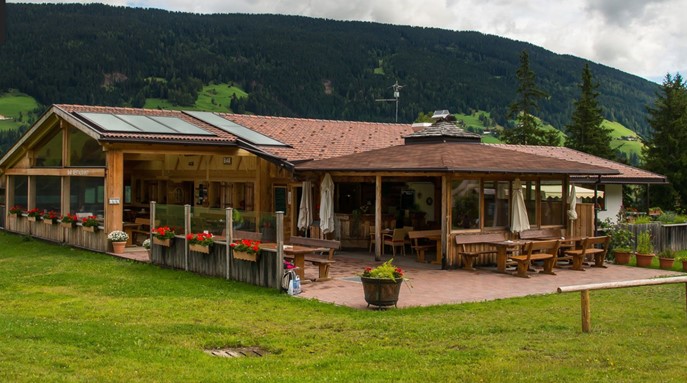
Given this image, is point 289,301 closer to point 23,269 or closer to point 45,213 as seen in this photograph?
point 23,269

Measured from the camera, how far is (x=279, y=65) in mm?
117812

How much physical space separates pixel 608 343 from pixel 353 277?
7454 mm

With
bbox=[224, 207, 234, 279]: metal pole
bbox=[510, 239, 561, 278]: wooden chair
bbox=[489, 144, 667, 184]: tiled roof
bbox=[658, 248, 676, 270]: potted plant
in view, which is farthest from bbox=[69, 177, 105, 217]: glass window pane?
bbox=[658, 248, 676, 270]: potted plant

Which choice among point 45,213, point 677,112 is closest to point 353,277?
point 45,213

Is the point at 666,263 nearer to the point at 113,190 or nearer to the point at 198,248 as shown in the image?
the point at 198,248

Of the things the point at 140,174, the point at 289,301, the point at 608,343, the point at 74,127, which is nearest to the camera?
the point at 608,343

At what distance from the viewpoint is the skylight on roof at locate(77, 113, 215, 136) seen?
67.0 feet

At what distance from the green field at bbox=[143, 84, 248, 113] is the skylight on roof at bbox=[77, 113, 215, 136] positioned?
75.6m

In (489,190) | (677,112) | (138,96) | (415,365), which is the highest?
(138,96)

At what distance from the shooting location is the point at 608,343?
8414 mm

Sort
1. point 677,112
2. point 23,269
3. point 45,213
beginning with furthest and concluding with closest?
point 677,112, point 45,213, point 23,269

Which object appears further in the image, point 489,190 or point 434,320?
point 489,190

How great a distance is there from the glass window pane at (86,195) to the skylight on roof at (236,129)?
429 centimetres

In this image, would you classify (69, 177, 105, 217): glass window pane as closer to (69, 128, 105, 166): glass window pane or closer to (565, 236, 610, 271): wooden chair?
(69, 128, 105, 166): glass window pane
